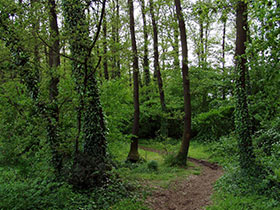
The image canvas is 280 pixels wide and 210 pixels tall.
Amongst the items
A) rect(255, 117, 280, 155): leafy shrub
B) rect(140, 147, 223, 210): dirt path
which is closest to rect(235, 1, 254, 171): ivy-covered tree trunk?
rect(255, 117, 280, 155): leafy shrub

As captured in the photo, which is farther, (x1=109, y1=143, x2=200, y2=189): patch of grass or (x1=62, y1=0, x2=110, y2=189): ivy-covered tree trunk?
(x1=109, y1=143, x2=200, y2=189): patch of grass

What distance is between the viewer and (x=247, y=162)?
678 cm

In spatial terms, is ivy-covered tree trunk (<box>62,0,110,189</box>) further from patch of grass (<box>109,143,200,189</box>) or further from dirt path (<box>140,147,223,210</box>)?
dirt path (<box>140,147,223,210</box>)

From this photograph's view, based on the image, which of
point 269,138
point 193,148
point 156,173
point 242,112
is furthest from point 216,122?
point 242,112

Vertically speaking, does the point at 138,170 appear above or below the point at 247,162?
below

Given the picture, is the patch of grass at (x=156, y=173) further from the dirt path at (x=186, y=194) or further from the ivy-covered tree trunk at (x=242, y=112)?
the ivy-covered tree trunk at (x=242, y=112)

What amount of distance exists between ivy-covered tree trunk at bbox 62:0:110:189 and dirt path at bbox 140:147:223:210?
1661 mm

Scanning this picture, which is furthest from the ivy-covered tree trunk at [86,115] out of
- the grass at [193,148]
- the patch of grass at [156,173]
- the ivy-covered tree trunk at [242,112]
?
the grass at [193,148]

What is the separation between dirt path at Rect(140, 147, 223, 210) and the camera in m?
5.93

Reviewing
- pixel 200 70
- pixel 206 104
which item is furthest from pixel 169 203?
pixel 206 104

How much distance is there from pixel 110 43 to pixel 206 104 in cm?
1349

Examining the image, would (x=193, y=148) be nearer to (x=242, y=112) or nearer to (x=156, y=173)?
(x=156, y=173)

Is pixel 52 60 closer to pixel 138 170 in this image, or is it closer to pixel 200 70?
pixel 138 170

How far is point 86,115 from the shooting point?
22.1 feet
